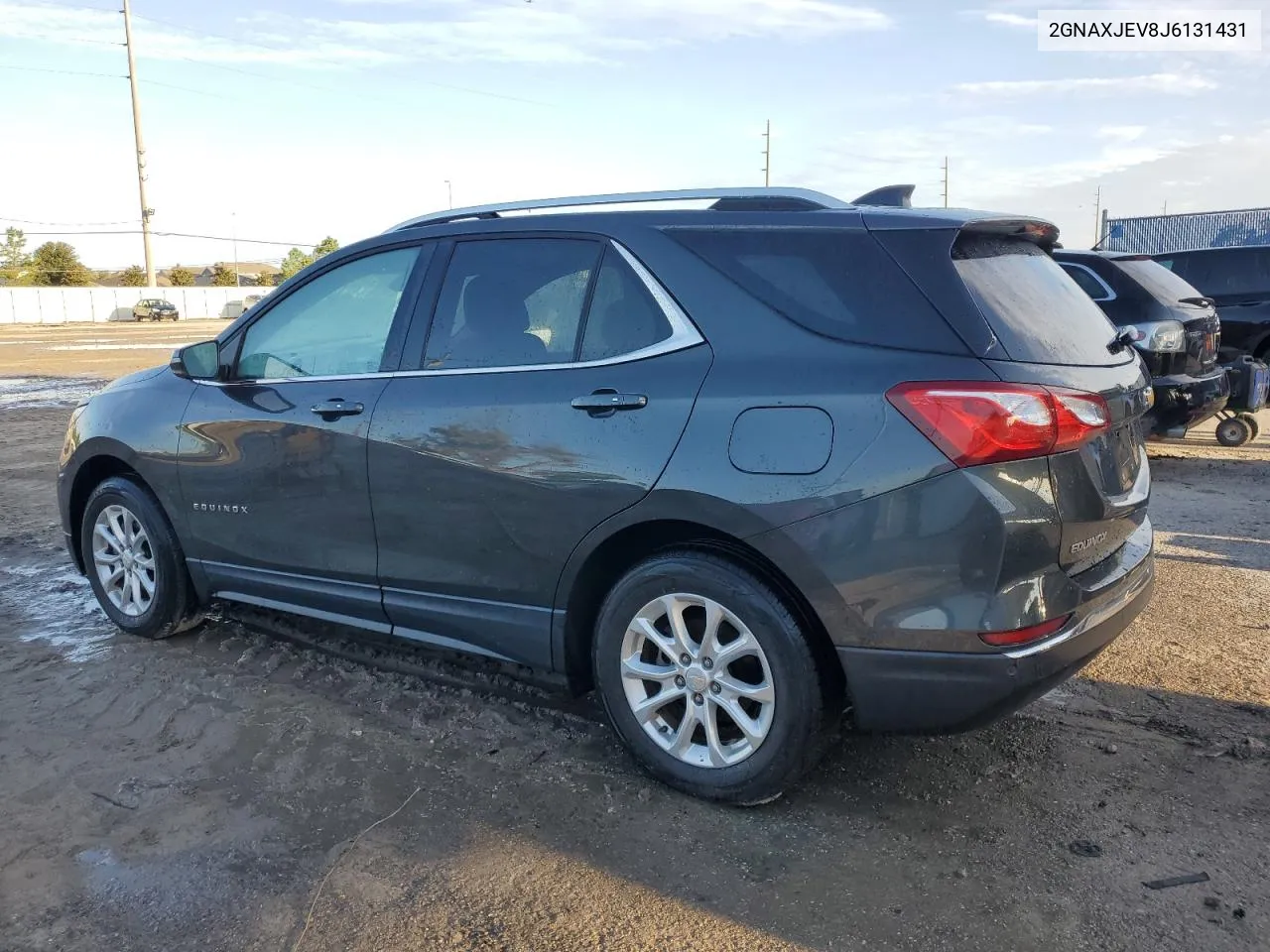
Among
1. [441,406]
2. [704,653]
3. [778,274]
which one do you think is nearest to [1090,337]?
[778,274]

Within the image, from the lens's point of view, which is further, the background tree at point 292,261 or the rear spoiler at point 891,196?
the background tree at point 292,261

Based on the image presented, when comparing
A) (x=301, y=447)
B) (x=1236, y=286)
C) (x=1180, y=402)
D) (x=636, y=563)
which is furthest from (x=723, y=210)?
(x=1236, y=286)

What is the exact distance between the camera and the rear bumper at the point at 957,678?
8.87 feet

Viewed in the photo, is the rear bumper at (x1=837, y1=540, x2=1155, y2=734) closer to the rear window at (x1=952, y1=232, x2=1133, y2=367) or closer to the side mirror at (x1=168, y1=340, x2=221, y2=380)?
the rear window at (x1=952, y1=232, x2=1133, y2=367)

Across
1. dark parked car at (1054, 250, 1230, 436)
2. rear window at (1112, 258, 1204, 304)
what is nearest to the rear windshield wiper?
dark parked car at (1054, 250, 1230, 436)

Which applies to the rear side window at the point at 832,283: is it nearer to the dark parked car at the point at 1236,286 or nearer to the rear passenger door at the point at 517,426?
the rear passenger door at the point at 517,426

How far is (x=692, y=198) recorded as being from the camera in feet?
11.0

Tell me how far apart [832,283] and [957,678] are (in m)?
1.18

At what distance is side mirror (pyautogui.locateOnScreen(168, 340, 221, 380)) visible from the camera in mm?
4371

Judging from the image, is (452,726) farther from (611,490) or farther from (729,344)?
(729,344)

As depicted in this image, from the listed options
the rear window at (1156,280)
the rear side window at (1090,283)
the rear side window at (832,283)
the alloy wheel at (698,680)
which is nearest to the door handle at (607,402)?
the rear side window at (832,283)

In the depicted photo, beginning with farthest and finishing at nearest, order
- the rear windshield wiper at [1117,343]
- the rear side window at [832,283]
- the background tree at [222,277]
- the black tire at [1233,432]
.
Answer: the background tree at [222,277], the black tire at [1233,432], the rear windshield wiper at [1117,343], the rear side window at [832,283]

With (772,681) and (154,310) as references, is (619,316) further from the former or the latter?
(154,310)

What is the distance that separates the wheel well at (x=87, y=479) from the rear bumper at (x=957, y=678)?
3488 millimetres
